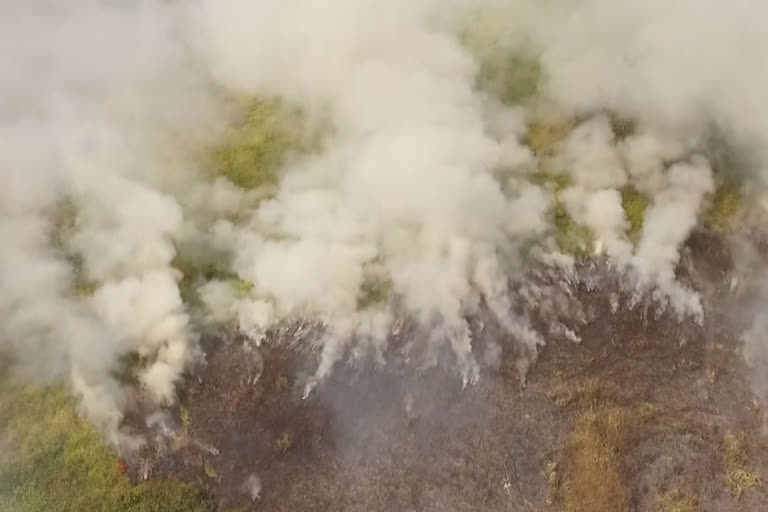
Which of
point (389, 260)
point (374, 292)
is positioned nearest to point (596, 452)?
point (374, 292)

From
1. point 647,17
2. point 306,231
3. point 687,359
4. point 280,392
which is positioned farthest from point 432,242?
point 647,17

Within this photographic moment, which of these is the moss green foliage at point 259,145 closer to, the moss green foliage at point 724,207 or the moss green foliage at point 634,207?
the moss green foliage at point 634,207

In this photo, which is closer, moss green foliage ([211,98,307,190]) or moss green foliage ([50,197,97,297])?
moss green foliage ([50,197,97,297])

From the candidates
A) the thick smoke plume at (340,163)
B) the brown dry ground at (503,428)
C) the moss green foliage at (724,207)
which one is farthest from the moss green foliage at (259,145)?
the moss green foliage at (724,207)

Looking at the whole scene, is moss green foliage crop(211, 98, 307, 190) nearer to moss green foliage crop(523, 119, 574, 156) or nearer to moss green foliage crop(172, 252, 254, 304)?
moss green foliage crop(172, 252, 254, 304)

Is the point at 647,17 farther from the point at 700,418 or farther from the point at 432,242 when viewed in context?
the point at 700,418

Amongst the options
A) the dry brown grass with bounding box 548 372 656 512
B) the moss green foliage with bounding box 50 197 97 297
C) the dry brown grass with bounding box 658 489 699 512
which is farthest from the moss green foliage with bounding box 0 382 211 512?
the dry brown grass with bounding box 658 489 699 512
